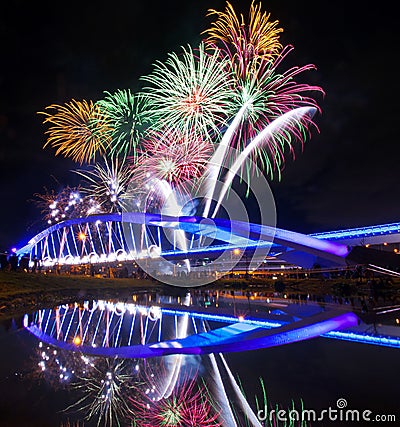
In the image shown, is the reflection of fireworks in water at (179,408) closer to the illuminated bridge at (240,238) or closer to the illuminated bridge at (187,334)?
the illuminated bridge at (187,334)

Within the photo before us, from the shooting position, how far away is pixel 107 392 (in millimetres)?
4852

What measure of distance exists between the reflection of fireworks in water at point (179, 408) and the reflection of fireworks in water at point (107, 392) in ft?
0.61

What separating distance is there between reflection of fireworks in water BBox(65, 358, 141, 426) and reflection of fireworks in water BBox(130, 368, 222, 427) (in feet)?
0.61

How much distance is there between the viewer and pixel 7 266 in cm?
2717

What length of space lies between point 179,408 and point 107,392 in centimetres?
121

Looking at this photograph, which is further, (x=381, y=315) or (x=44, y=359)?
(x=381, y=315)

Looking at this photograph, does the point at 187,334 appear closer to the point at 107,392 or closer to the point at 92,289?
the point at 107,392

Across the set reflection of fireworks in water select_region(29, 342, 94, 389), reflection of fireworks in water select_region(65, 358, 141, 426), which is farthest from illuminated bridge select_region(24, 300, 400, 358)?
reflection of fireworks in water select_region(65, 358, 141, 426)

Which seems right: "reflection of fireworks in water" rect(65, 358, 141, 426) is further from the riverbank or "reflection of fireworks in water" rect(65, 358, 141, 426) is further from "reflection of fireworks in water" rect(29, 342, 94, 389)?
the riverbank

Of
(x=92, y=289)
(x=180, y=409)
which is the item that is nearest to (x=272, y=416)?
(x=180, y=409)

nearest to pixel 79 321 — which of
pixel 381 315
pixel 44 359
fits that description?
pixel 44 359

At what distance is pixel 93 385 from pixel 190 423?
1.95 m

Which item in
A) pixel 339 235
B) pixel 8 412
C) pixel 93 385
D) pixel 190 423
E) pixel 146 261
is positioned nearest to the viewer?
pixel 190 423

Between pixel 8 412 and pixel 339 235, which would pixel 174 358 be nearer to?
pixel 8 412
